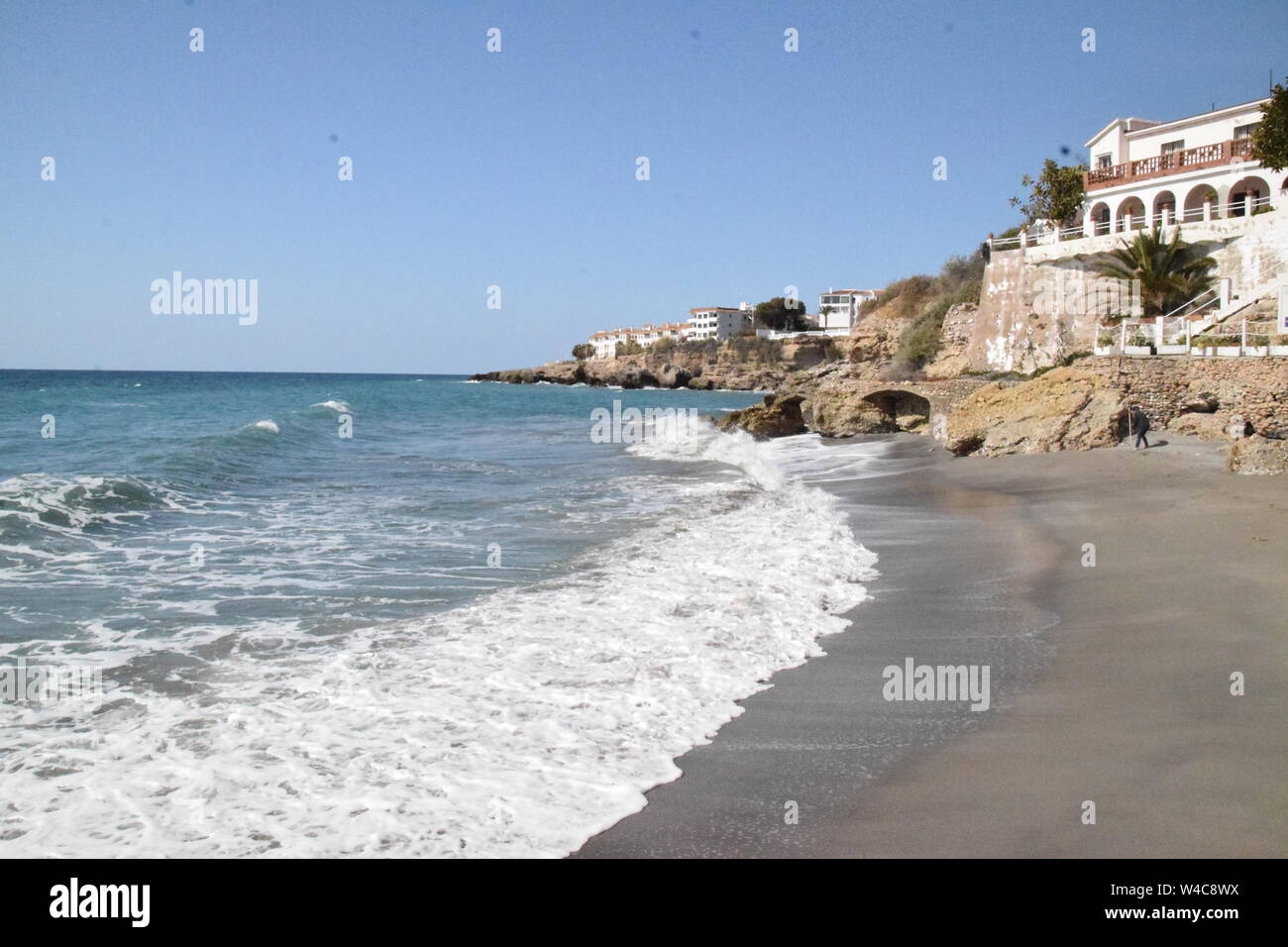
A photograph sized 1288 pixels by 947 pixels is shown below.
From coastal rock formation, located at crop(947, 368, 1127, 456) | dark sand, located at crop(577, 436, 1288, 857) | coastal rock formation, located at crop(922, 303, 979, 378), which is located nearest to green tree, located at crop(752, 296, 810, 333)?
coastal rock formation, located at crop(922, 303, 979, 378)

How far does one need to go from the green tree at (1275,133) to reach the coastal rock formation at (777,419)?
16295mm

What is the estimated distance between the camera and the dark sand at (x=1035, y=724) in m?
4.02

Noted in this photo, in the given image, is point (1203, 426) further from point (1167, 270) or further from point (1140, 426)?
point (1167, 270)

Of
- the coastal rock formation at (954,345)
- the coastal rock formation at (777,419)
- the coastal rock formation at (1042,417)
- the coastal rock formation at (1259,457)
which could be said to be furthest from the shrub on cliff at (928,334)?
the coastal rock formation at (1259,457)

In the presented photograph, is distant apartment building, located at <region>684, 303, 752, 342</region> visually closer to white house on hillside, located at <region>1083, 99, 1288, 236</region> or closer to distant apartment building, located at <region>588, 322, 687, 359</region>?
distant apartment building, located at <region>588, 322, 687, 359</region>

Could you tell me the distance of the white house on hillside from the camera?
27703mm

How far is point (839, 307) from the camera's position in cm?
11519

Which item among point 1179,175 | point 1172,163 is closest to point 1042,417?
point 1179,175

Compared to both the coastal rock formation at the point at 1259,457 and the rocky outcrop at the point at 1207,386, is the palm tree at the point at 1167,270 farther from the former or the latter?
the coastal rock formation at the point at 1259,457

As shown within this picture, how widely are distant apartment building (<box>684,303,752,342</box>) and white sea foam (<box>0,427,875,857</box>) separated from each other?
119 meters

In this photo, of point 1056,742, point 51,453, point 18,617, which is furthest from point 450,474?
point 1056,742

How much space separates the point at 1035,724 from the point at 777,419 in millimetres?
28802

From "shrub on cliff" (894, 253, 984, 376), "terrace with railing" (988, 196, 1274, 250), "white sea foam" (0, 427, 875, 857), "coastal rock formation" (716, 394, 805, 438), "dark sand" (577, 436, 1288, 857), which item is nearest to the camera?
"dark sand" (577, 436, 1288, 857)
